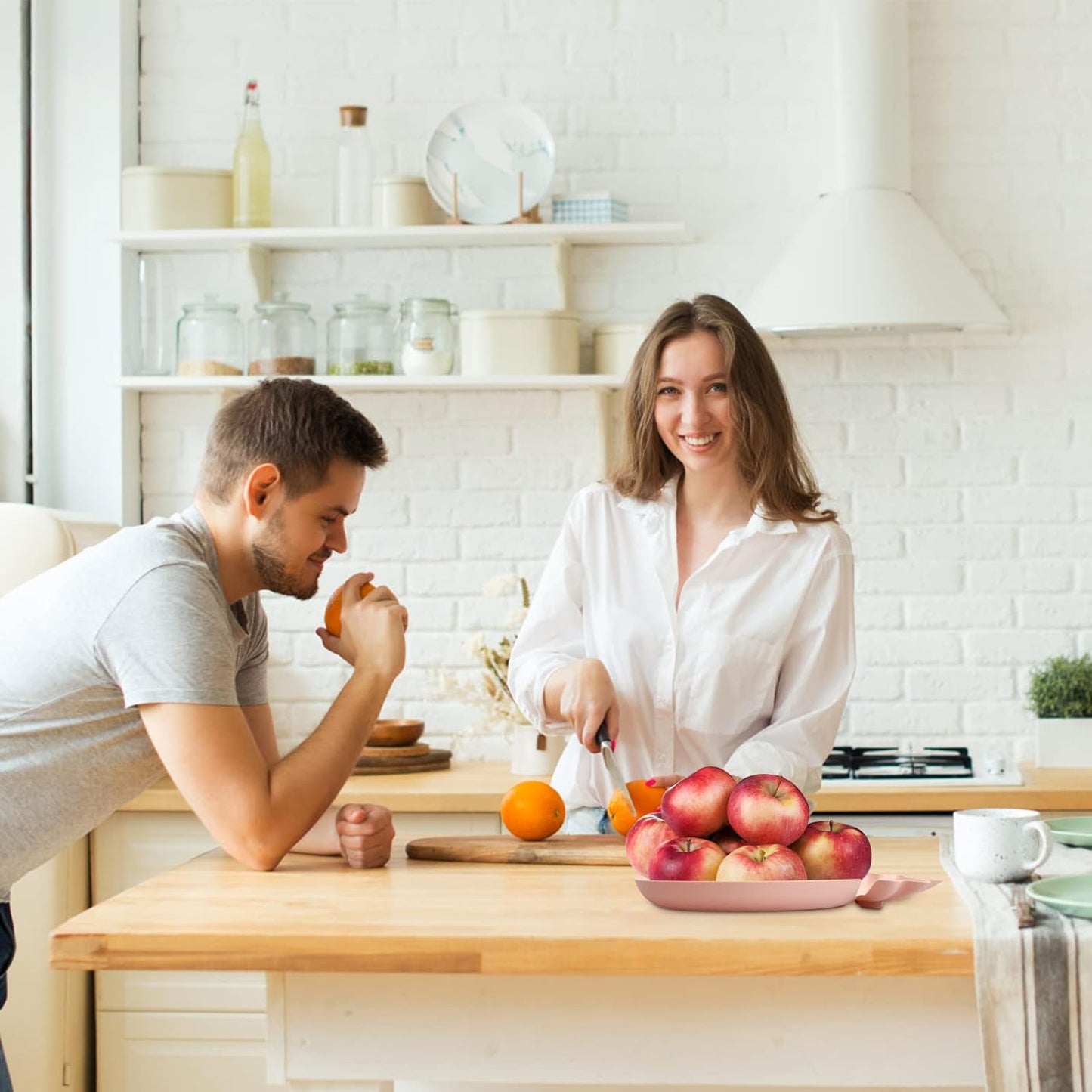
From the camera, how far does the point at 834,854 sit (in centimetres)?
152

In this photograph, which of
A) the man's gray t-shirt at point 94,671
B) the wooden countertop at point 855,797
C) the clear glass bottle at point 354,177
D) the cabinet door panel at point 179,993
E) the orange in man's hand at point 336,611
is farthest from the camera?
the clear glass bottle at point 354,177

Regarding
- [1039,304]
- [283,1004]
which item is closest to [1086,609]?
[1039,304]

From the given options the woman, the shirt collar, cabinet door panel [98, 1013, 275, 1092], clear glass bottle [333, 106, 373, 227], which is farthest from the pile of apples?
clear glass bottle [333, 106, 373, 227]

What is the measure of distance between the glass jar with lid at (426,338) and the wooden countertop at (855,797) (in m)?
0.98

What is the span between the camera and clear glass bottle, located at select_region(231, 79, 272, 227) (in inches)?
141

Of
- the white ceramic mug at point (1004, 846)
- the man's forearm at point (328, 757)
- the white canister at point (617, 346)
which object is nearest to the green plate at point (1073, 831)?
the white ceramic mug at point (1004, 846)

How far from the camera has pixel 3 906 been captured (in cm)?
183

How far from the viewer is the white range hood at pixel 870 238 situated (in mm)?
3266

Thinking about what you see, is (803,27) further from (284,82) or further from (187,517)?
(187,517)

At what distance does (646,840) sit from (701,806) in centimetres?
8

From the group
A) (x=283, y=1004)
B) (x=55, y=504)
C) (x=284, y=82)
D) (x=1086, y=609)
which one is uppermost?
(x=284, y=82)

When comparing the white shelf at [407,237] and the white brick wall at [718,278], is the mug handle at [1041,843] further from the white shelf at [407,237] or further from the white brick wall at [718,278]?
the white shelf at [407,237]

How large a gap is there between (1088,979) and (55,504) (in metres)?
3.01

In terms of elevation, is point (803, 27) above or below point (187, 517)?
above
